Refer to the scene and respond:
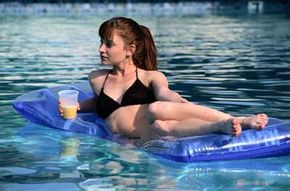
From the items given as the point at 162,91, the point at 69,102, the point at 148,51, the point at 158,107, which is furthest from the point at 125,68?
the point at 158,107

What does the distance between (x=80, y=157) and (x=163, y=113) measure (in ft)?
2.48

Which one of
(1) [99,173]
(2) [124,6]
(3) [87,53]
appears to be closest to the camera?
(1) [99,173]

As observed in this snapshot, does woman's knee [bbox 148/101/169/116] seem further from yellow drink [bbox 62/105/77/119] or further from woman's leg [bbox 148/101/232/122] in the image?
yellow drink [bbox 62/105/77/119]

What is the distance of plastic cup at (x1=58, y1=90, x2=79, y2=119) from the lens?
6.23 meters

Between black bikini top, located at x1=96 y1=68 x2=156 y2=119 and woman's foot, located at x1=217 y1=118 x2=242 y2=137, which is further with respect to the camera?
black bikini top, located at x1=96 y1=68 x2=156 y2=119

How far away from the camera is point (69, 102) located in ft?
20.8

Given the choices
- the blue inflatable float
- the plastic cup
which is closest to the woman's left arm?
the blue inflatable float

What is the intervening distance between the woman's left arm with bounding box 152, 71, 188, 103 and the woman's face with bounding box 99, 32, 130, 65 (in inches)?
13.0

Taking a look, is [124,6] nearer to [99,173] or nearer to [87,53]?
[87,53]

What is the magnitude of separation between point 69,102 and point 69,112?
13 cm

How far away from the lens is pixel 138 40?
591cm

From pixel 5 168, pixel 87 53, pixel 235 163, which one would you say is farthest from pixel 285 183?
pixel 87 53

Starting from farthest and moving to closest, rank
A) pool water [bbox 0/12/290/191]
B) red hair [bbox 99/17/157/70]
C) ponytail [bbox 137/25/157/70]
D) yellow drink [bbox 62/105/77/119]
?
yellow drink [bbox 62/105/77/119]
ponytail [bbox 137/25/157/70]
red hair [bbox 99/17/157/70]
pool water [bbox 0/12/290/191]

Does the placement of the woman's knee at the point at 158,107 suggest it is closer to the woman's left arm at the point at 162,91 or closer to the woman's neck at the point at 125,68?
the woman's left arm at the point at 162,91
